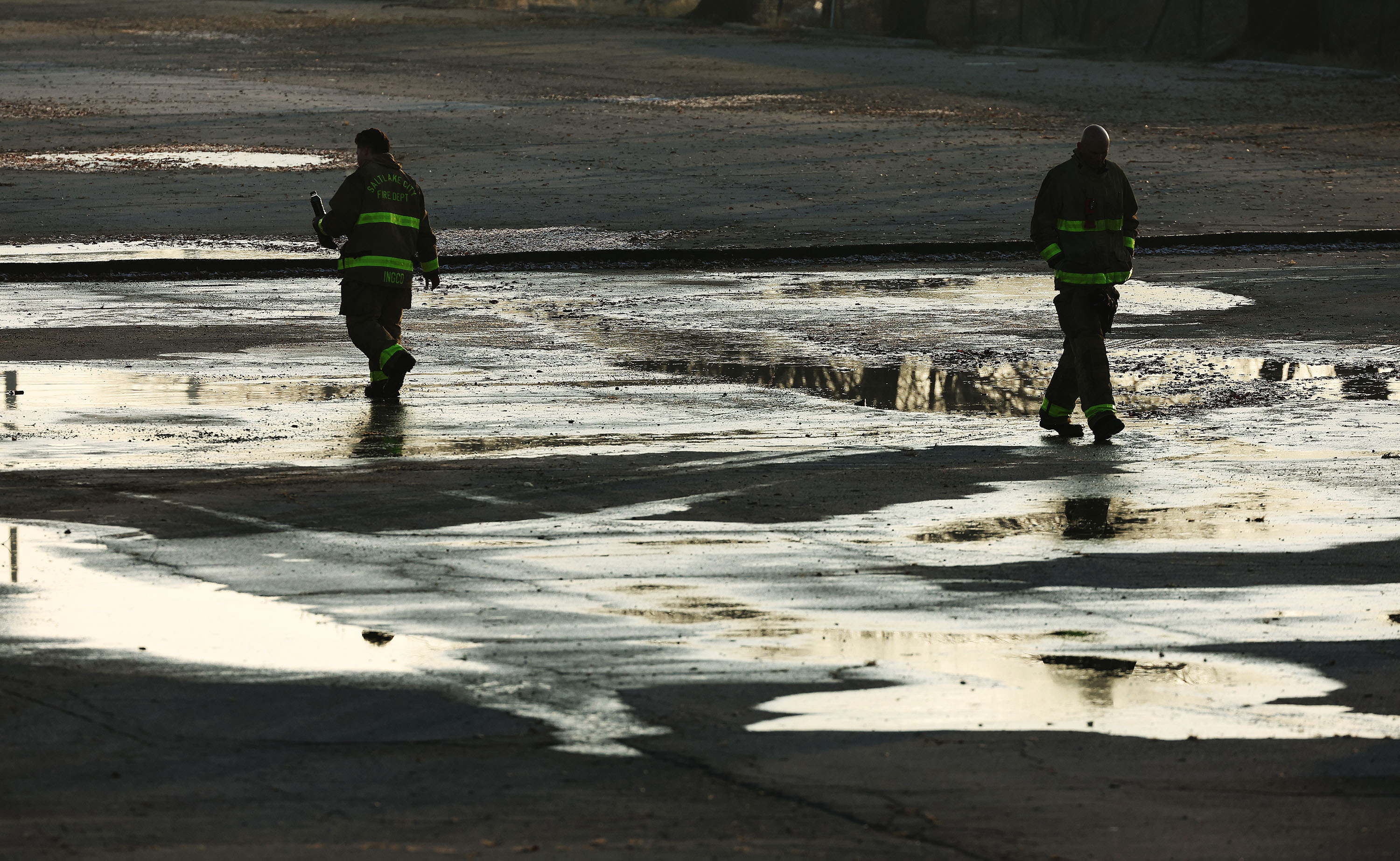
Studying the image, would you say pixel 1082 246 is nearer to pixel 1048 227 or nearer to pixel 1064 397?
pixel 1048 227

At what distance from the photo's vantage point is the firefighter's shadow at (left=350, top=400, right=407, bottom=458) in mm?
10977

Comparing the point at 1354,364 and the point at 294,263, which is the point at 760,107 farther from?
the point at 1354,364

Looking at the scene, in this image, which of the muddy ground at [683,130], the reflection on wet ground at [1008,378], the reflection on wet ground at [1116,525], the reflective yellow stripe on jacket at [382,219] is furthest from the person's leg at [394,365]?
the muddy ground at [683,130]

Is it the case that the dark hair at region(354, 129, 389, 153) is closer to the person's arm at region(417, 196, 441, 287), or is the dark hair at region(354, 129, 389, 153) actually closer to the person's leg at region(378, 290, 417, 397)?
the person's arm at region(417, 196, 441, 287)

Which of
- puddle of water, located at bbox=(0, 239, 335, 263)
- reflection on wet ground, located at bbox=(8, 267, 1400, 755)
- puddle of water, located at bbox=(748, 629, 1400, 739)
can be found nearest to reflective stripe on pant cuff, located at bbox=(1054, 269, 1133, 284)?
reflection on wet ground, located at bbox=(8, 267, 1400, 755)

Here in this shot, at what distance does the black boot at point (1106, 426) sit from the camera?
11516 millimetres

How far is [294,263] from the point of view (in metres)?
20.5

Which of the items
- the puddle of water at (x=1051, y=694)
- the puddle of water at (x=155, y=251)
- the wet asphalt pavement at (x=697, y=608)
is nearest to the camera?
the wet asphalt pavement at (x=697, y=608)

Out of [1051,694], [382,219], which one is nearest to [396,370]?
[382,219]

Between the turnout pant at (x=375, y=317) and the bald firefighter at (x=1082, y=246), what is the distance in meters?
4.05

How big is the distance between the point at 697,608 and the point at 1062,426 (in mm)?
4760

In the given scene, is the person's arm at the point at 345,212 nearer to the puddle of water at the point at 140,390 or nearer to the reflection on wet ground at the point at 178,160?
the puddle of water at the point at 140,390

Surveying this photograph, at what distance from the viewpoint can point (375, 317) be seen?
13188 millimetres

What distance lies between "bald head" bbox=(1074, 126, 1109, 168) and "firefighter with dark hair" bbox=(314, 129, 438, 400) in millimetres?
4229
